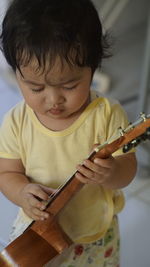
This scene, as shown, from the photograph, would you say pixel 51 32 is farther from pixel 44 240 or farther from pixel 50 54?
pixel 44 240

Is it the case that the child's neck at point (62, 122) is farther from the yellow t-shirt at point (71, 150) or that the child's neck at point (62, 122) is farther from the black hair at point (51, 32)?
the black hair at point (51, 32)

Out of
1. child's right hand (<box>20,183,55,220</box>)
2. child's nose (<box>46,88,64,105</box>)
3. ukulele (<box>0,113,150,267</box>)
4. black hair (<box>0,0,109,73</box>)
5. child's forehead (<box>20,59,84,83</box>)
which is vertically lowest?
ukulele (<box>0,113,150,267</box>)

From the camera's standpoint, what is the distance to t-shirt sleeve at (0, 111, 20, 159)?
86 cm

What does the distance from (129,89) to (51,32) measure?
1282 mm

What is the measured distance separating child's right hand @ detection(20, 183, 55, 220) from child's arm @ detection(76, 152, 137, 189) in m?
0.10

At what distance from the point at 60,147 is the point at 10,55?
198 millimetres

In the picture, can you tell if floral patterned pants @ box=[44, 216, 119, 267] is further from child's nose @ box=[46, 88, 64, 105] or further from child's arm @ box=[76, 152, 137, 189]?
child's nose @ box=[46, 88, 64, 105]

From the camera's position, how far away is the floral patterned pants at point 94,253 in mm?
898

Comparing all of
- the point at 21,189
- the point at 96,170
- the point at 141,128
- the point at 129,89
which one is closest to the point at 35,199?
the point at 21,189

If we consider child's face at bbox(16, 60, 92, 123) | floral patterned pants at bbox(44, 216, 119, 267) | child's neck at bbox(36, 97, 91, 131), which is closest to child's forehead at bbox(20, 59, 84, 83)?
child's face at bbox(16, 60, 92, 123)

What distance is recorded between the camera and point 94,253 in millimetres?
937

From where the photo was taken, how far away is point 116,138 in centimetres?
68

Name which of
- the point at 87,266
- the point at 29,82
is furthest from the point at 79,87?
the point at 87,266

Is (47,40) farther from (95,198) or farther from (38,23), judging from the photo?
(95,198)
